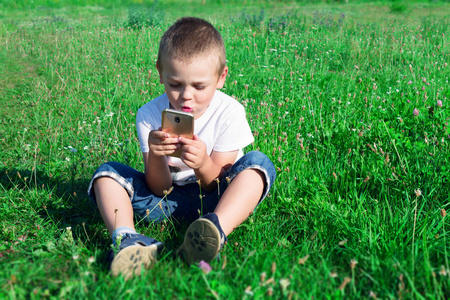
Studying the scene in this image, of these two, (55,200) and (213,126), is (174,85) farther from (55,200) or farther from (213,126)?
(55,200)

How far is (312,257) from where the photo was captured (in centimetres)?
222

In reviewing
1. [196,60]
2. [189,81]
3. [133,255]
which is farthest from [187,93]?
[133,255]

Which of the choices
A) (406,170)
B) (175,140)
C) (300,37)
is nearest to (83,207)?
(175,140)

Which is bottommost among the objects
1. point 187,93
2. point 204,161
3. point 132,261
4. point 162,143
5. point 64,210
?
point 64,210

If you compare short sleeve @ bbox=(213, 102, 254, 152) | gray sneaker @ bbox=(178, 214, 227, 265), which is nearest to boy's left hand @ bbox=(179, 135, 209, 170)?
short sleeve @ bbox=(213, 102, 254, 152)

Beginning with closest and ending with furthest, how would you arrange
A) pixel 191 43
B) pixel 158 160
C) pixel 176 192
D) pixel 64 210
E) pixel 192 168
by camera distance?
1. pixel 191 43
2. pixel 158 160
3. pixel 192 168
4. pixel 176 192
5. pixel 64 210

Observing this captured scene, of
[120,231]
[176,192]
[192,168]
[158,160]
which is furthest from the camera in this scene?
[176,192]

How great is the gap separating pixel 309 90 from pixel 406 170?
74.7 inches

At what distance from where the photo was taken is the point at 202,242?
208cm

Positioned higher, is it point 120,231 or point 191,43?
point 191,43

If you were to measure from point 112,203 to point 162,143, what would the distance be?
0.46m

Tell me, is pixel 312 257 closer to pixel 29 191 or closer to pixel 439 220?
pixel 439 220

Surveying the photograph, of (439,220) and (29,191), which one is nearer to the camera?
(439,220)

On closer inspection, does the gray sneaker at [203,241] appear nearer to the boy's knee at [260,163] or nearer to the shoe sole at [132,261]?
the shoe sole at [132,261]
